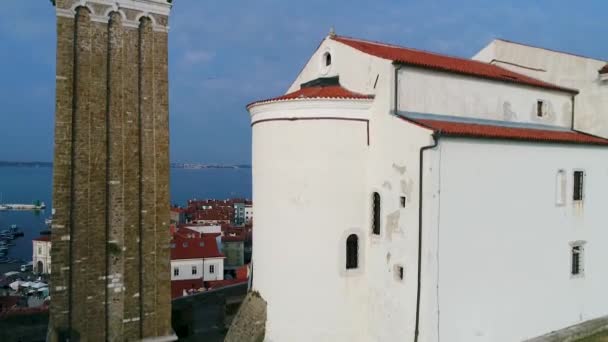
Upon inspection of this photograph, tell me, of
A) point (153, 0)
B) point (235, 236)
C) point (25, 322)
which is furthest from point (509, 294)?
point (235, 236)

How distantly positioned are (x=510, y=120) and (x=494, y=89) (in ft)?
3.50

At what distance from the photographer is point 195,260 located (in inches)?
1619

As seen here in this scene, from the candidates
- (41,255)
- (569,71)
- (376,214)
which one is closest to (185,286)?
(376,214)

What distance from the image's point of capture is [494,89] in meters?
A: 12.4

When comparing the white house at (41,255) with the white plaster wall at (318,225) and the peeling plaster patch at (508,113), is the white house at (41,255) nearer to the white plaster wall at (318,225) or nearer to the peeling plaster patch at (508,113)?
the white plaster wall at (318,225)

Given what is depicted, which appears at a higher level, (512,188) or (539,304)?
(512,188)

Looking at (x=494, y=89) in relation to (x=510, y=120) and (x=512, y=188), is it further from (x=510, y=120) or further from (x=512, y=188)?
(x=512, y=188)

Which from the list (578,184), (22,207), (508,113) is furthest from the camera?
(22,207)

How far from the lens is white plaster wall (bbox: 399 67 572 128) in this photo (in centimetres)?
1101

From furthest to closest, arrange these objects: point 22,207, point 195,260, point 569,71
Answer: point 22,207, point 195,260, point 569,71

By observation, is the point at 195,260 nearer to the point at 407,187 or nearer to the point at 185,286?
the point at 185,286

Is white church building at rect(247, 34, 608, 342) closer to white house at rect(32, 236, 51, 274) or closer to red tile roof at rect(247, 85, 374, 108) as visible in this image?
red tile roof at rect(247, 85, 374, 108)

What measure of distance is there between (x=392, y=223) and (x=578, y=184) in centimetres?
604

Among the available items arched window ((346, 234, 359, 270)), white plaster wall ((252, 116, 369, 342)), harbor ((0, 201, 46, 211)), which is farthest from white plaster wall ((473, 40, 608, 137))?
harbor ((0, 201, 46, 211))
